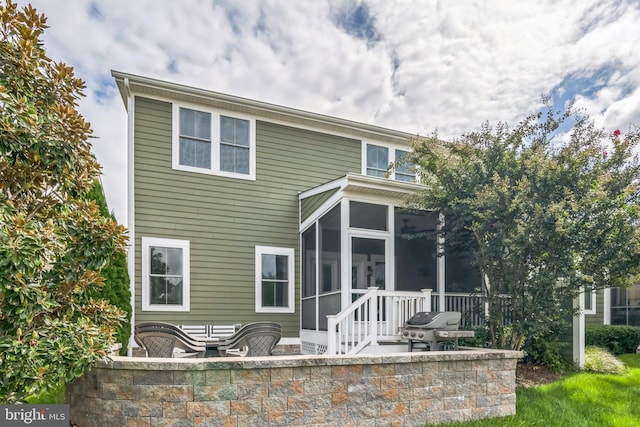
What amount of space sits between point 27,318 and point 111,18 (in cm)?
640

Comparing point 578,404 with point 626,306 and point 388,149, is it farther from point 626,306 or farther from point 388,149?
point 626,306

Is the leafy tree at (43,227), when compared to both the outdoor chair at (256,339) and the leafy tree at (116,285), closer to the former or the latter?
the outdoor chair at (256,339)

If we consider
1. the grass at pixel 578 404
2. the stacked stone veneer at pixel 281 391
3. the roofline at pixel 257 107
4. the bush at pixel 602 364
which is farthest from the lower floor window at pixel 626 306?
the stacked stone veneer at pixel 281 391

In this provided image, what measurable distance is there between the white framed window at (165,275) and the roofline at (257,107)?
279 cm

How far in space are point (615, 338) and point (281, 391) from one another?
449 inches

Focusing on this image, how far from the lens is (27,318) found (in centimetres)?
337

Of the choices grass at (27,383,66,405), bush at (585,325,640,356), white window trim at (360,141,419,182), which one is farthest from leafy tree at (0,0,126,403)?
bush at (585,325,640,356)

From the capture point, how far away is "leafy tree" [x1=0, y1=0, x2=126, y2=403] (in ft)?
10.9

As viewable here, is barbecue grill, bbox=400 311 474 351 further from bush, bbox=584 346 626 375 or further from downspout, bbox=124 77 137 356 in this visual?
downspout, bbox=124 77 137 356

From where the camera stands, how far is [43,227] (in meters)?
3.55

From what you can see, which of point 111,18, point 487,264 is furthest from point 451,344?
point 111,18

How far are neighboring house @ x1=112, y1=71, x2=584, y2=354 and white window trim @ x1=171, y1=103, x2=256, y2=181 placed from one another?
20 mm

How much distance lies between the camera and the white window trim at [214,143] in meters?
8.41

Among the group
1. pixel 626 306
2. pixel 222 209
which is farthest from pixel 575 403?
pixel 626 306
